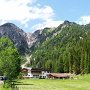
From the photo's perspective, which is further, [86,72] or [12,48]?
[86,72]

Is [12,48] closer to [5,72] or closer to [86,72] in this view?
[5,72]

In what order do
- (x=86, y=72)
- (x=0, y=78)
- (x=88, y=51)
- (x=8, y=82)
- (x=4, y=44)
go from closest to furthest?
(x=8, y=82) < (x=4, y=44) < (x=0, y=78) < (x=86, y=72) < (x=88, y=51)

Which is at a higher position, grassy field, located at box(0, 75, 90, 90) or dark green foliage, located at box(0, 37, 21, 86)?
dark green foliage, located at box(0, 37, 21, 86)

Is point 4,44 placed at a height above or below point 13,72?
above

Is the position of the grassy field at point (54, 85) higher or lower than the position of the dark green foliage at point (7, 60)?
lower

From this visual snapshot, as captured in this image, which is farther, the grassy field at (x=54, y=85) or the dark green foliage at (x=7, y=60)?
the grassy field at (x=54, y=85)

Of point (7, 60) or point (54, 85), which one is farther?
point (54, 85)

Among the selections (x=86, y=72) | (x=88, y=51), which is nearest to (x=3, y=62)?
(x=86, y=72)

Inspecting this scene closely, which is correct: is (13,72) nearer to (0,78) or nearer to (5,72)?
(5,72)

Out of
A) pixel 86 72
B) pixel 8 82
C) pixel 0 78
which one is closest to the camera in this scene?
pixel 8 82

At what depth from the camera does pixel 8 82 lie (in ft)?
274

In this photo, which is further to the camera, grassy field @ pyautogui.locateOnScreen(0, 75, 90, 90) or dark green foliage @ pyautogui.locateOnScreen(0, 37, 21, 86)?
grassy field @ pyautogui.locateOnScreen(0, 75, 90, 90)

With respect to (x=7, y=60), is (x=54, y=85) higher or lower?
lower

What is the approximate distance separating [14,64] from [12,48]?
231 inches
